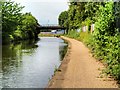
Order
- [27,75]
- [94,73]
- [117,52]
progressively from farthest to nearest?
[27,75] < [94,73] < [117,52]

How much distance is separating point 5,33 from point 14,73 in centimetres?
3517

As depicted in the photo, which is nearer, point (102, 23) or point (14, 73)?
point (102, 23)

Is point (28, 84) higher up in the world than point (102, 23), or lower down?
lower down

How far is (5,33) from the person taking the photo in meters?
52.7

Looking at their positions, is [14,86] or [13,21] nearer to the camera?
[14,86]

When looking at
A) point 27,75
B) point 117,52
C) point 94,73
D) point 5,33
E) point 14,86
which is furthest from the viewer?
point 5,33

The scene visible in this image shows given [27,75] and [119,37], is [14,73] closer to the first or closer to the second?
[27,75]

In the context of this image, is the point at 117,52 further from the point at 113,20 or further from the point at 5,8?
the point at 5,8

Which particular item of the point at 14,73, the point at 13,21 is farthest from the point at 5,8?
the point at 14,73

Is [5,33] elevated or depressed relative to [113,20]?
depressed

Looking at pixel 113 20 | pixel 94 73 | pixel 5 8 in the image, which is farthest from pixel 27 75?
pixel 5 8

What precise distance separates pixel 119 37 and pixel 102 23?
3295 millimetres

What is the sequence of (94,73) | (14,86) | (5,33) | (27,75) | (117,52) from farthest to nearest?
(5,33), (27,75), (94,73), (14,86), (117,52)

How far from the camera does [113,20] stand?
49.8 feet
